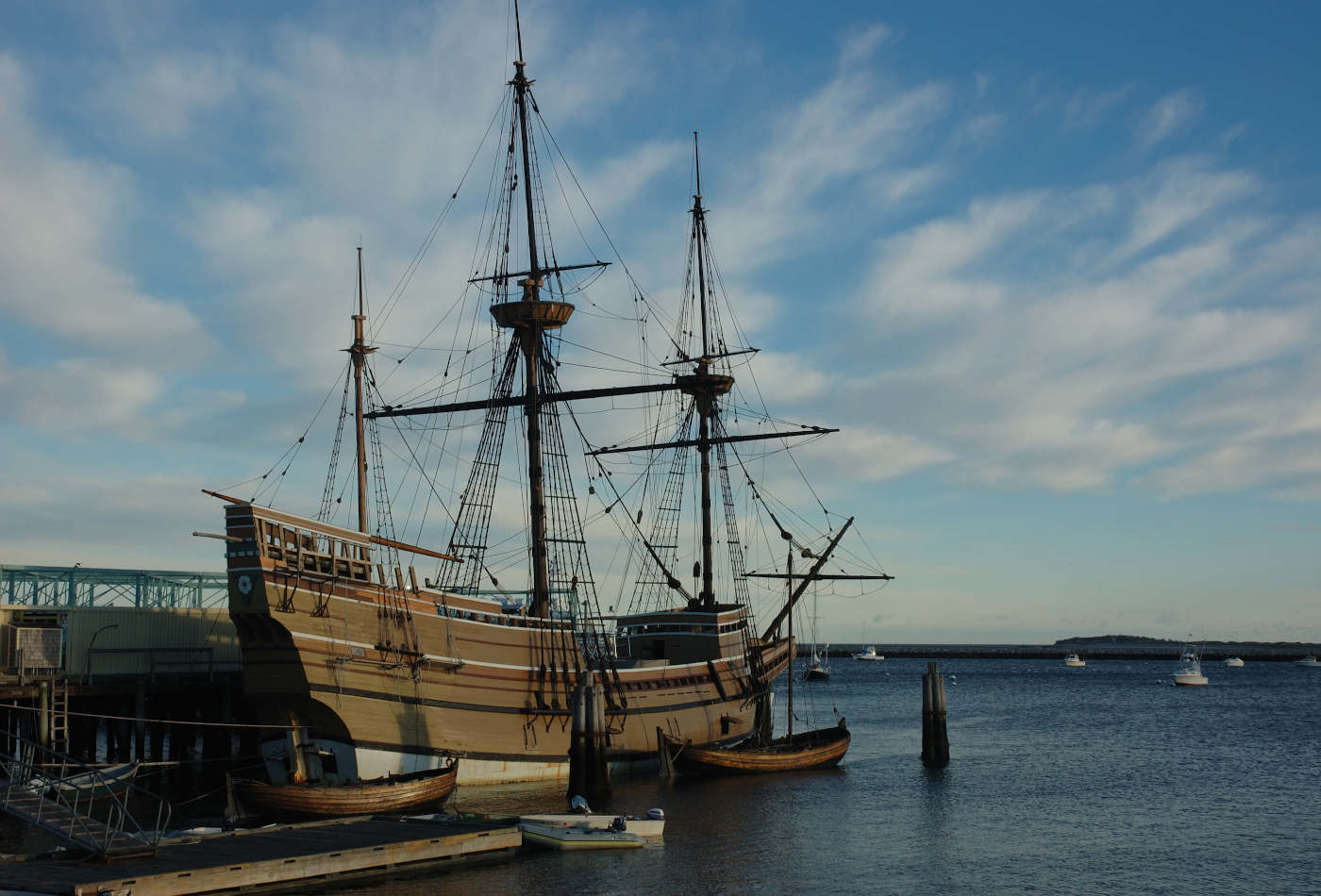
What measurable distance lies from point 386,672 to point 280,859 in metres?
12.9

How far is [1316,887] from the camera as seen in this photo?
102 feet

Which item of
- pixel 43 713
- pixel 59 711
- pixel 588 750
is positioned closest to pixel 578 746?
pixel 588 750

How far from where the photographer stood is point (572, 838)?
33844mm

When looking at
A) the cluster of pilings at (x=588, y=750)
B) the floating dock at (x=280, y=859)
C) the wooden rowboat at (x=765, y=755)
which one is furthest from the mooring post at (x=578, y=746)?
the floating dock at (x=280, y=859)

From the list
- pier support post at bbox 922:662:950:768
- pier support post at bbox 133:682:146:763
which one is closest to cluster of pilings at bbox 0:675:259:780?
pier support post at bbox 133:682:146:763

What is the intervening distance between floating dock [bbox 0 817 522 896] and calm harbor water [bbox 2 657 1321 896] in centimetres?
87

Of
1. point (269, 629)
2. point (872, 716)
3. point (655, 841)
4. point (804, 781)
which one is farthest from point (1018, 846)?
point (872, 716)

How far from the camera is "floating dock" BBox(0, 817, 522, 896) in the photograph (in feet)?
83.1

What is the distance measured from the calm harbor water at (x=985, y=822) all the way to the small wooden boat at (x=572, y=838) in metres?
0.57

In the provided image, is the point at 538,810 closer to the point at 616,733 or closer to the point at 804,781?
the point at 616,733

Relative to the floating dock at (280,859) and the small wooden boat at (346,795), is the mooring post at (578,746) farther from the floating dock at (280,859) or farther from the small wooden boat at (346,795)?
the floating dock at (280,859)

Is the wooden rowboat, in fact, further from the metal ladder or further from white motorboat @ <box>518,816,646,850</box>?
the metal ladder

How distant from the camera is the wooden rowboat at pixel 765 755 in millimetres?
48938

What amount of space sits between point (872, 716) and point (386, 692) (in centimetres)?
6038
